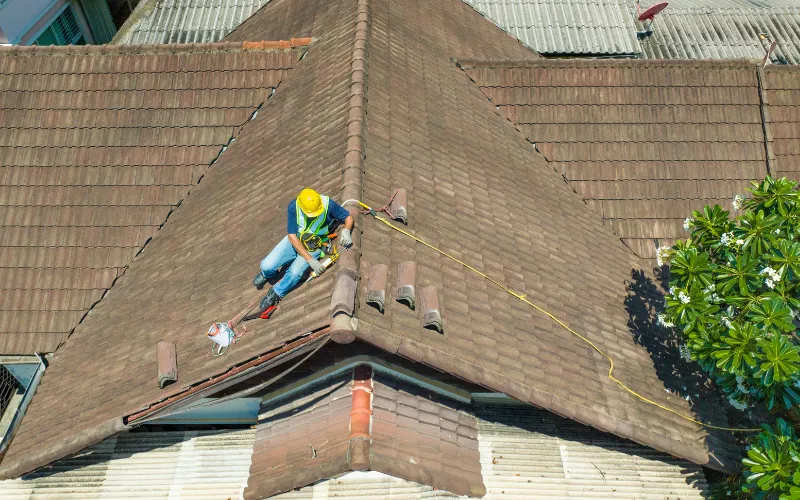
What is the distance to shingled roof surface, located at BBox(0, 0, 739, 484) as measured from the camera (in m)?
7.56

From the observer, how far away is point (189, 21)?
16891mm

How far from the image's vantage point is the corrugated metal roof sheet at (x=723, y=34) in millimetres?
17641

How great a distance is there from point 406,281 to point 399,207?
1.32 meters

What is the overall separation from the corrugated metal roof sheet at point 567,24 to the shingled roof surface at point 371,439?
39.2 feet

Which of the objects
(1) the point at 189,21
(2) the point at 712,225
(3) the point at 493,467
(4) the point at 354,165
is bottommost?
(3) the point at 493,467

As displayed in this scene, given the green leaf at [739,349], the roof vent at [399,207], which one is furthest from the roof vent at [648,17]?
the roof vent at [399,207]

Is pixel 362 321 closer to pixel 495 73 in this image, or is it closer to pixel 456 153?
pixel 456 153

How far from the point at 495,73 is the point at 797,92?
616cm

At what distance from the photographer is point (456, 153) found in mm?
10539

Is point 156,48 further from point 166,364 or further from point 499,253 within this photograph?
point 499,253

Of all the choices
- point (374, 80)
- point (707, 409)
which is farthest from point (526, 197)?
point (707, 409)

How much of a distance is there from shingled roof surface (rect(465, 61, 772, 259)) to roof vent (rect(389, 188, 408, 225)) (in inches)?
205

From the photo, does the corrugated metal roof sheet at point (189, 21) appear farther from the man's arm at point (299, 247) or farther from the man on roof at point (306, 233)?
the man's arm at point (299, 247)

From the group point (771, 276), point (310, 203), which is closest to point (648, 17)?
point (771, 276)
